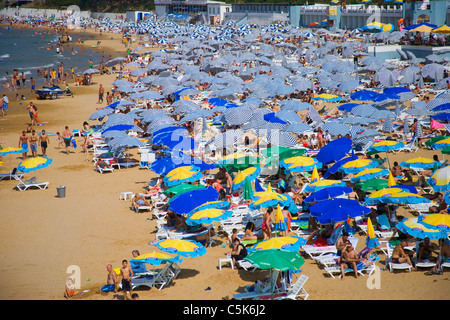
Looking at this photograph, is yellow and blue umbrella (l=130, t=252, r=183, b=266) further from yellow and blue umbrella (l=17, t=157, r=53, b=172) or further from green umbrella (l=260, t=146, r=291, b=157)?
yellow and blue umbrella (l=17, t=157, r=53, b=172)

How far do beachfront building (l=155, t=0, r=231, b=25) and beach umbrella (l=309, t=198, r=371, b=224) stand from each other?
7479 cm

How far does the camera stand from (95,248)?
455 inches

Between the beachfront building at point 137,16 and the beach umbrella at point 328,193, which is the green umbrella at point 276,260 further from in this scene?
the beachfront building at point 137,16

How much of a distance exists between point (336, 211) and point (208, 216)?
8.34 ft

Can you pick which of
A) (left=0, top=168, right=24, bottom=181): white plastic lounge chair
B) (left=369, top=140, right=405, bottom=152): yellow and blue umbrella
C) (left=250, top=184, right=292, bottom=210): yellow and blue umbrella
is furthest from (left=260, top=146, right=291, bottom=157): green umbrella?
(left=0, top=168, right=24, bottom=181): white plastic lounge chair

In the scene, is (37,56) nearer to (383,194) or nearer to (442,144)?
(442,144)

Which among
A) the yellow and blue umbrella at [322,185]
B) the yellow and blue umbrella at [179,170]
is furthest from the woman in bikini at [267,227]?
the yellow and blue umbrella at [179,170]

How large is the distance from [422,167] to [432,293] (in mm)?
5069

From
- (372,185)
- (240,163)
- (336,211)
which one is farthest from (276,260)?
(240,163)

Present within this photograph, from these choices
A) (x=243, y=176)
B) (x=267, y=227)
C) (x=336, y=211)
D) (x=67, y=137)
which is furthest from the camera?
(x=67, y=137)

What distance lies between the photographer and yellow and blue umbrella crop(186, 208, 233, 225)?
35.6ft

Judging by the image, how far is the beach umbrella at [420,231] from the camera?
921cm

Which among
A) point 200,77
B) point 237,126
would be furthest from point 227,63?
point 237,126
